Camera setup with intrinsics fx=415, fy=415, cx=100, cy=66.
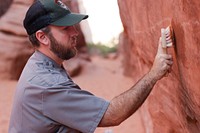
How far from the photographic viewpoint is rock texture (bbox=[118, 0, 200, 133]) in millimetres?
2113

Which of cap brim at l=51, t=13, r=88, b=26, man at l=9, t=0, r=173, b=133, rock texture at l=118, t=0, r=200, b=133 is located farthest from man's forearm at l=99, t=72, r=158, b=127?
cap brim at l=51, t=13, r=88, b=26

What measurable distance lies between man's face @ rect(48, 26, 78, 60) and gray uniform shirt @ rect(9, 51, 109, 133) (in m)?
0.10

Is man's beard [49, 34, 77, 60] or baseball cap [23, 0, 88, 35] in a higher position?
baseball cap [23, 0, 88, 35]

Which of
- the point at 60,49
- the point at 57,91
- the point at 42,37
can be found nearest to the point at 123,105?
the point at 57,91

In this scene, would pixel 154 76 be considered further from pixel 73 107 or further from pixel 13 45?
pixel 13 45

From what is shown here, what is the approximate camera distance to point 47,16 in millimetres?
2199

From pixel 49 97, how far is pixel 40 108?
3.2 inches

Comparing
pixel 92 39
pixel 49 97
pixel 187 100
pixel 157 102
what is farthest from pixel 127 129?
pixel 92 39

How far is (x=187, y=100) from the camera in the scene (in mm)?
2438

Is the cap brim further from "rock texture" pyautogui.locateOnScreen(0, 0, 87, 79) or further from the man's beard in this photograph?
"rock texture" pyautogui.locateOnScreen(0, 0, 87, 79)

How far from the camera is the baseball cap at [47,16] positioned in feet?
7.21

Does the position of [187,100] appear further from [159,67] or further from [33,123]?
[33,123]

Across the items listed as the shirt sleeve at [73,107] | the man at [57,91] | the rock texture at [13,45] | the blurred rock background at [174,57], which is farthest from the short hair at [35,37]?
the rock texture at [13,45]

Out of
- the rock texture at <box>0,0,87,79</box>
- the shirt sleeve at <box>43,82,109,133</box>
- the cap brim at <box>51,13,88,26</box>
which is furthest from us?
the rock texture at <box>0,0,87,79</box>
